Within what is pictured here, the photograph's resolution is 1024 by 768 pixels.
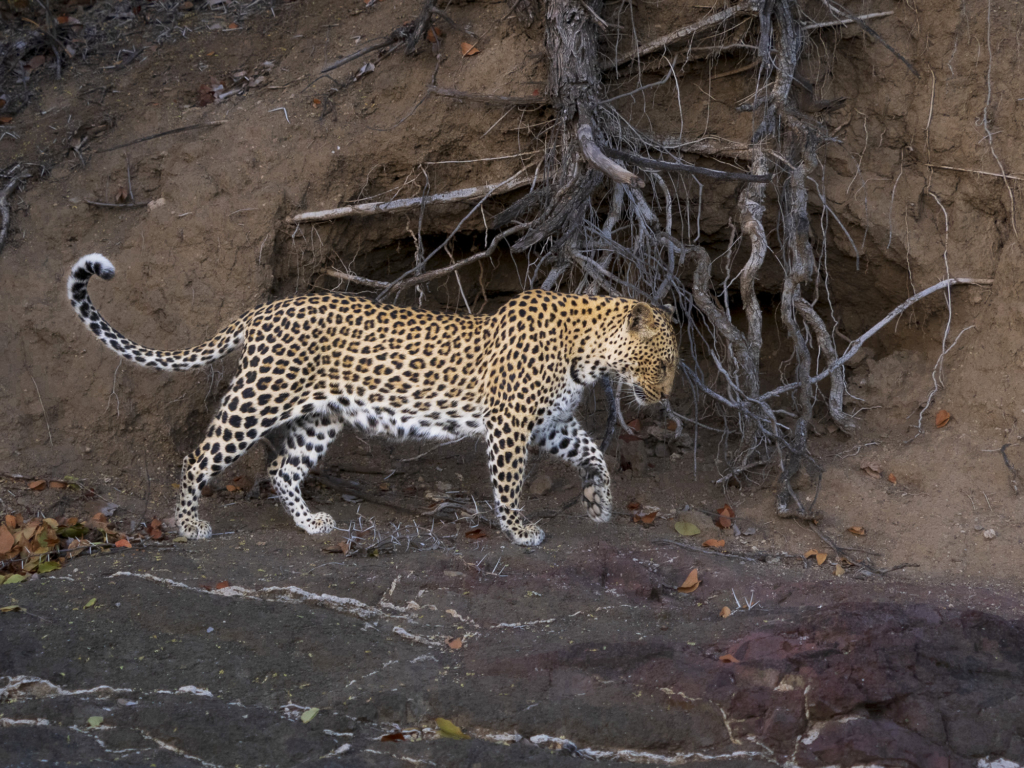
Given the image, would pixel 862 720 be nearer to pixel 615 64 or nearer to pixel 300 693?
pixel 300 693

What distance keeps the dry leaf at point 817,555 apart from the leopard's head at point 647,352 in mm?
1413

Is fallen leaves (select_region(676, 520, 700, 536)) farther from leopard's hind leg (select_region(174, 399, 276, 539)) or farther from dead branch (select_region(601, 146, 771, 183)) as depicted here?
leopard's hind leg (select_region(174, 399, 276, 539))

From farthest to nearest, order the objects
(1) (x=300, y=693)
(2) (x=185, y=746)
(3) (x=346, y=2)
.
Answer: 1. (3) (x=346, y=2)
2. (1) (x=300, y=693)
3. (2) (x=185, y=746)

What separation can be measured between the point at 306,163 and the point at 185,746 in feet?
16.8

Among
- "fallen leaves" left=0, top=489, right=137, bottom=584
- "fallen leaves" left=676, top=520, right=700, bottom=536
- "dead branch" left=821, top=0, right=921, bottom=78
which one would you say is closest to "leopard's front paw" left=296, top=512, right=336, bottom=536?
"fallen leaves" left=0, top=489, right=137, bottom=584

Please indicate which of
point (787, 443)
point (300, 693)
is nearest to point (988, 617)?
point (787, 443)

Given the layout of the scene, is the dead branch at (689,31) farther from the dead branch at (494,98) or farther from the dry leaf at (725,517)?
the dry leaf at (725,517)

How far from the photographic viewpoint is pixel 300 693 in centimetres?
434

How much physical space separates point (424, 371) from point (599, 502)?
1.56 meters

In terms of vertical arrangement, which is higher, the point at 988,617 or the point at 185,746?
the point at 185,746

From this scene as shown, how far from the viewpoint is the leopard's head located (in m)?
6.49

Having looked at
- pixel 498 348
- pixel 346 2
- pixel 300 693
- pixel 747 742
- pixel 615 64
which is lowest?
pixel 747 742

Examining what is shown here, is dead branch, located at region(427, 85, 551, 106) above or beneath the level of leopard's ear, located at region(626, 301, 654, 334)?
above

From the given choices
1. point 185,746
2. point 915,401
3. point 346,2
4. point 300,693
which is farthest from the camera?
→ point 346,2
